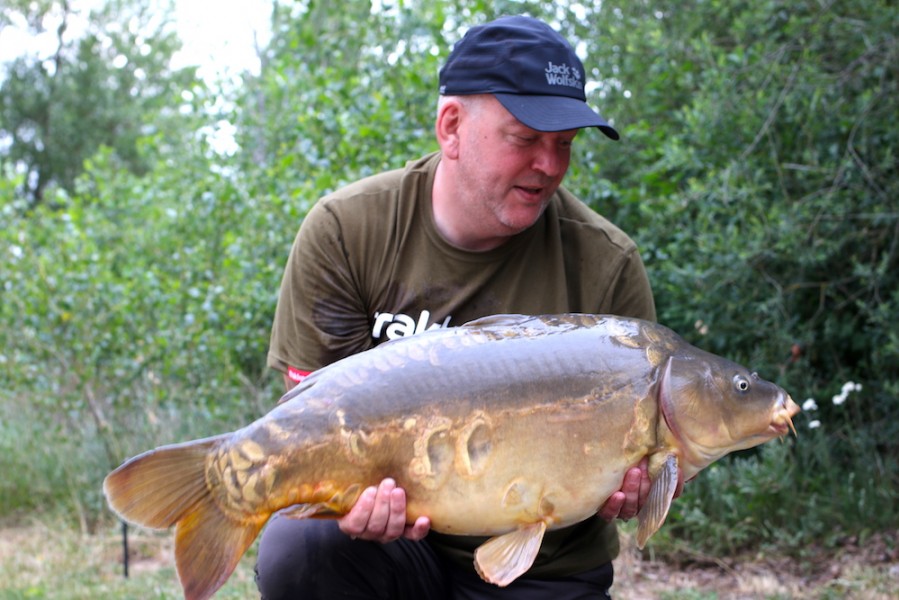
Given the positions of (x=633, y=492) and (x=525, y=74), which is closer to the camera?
(x=633, y=492)

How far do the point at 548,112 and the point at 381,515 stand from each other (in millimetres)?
842

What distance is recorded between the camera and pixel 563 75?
214cm

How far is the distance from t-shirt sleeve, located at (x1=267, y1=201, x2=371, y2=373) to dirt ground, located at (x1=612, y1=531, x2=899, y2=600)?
1.54 meters

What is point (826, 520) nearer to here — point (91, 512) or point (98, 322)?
point (91, 512)

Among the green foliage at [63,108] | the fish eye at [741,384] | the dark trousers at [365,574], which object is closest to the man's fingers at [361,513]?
the dark trousers at [365,574]

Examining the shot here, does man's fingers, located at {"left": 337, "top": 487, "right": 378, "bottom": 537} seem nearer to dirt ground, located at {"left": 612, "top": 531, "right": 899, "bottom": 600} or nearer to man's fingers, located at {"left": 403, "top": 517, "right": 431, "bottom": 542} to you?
man's fingers, located at {"left": 403, "top": 517, "right": 431, "bottom": 542}

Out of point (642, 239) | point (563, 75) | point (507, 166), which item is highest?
point (563, 75)

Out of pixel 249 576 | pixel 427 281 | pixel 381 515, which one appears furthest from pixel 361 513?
pixel 249 576

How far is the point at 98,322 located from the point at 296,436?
3.60m

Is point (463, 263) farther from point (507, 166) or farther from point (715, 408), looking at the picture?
point (715, 408)

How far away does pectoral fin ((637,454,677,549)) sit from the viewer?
173cm

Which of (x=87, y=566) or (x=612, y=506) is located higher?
(x=612, y=506)

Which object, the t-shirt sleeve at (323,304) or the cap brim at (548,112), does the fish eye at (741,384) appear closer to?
the cap brim at (548,112)

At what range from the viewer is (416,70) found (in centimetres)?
434
